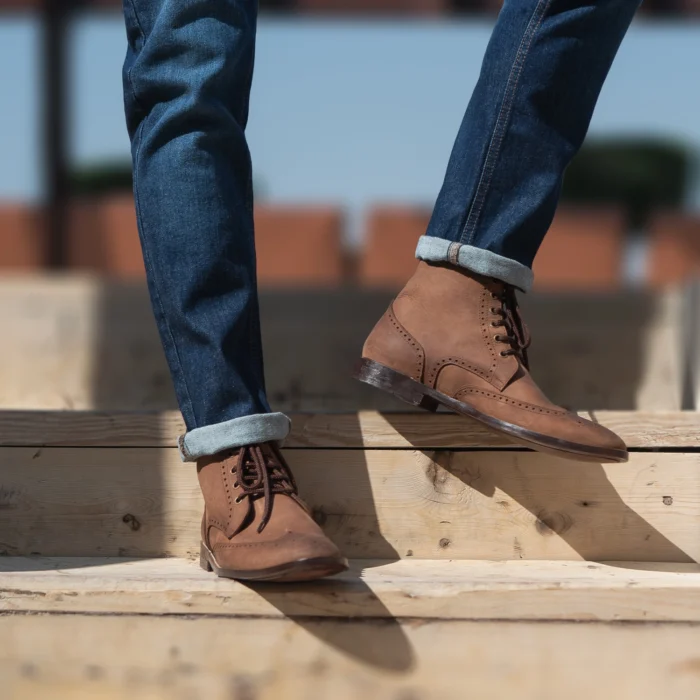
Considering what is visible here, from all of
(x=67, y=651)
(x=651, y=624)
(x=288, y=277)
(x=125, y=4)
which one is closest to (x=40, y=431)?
(x=67, y=651)

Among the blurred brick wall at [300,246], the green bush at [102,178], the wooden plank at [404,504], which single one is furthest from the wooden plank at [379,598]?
the green bush at [102,178]

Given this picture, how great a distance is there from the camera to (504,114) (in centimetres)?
107

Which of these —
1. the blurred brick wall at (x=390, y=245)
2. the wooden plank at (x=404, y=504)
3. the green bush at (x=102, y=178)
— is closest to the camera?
the wooden plank at (x=404, y=504)

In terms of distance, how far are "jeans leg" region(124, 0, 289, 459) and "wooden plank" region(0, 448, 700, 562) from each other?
176 millimetres

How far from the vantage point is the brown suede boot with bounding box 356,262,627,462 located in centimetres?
106

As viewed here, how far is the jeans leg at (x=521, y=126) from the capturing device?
1060 millimetres

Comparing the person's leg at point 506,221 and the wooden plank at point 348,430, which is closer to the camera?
the person's leg at point 506,221

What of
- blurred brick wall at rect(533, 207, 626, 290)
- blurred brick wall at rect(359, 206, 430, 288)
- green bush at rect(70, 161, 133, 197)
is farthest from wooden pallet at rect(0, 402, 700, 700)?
green bush at rect(70, 161, 133, 197)

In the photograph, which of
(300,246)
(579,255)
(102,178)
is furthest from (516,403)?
(102,178)

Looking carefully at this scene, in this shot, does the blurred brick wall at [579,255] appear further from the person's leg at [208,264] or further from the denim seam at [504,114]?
the person's leg at [208,264]

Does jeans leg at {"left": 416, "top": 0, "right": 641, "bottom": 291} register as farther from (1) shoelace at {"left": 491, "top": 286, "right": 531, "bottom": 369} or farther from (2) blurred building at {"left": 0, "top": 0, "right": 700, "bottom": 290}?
(2) blurred building at {"left": 0, "top": 0, "right": 700, "bottom": 290}

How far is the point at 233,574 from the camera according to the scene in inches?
39.1

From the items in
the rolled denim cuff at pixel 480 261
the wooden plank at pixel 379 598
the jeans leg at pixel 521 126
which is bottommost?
the wooden plank at pixel 379 598

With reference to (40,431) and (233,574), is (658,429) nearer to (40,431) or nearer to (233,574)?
(233,574)
